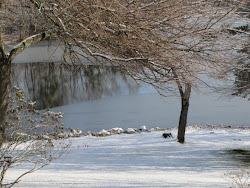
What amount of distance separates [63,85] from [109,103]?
5.35 meters

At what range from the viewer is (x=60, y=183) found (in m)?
6.56

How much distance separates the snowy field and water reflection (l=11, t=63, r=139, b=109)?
959cm

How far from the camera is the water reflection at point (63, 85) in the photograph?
23875mm

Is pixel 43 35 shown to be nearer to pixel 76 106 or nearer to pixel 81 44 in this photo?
pixel 81 44

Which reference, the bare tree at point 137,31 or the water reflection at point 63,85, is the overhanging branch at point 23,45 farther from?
the water reflection at point 63,85

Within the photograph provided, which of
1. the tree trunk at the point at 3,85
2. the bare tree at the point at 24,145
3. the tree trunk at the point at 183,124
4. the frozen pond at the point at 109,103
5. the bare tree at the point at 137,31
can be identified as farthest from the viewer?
the frozen pond at the point at 109,103

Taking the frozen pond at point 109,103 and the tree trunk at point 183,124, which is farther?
the frozen pond at point 109,103

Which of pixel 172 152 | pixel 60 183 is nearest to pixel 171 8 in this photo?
pixel 60 183

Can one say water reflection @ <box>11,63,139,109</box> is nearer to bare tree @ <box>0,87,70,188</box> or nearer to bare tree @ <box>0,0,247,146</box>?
bare tree @ <box>0,87,70,188</box>

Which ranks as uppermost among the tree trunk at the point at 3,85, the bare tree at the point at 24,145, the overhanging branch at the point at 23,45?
the overhanging branch at the point at 23,45

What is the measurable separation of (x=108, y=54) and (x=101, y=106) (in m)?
16.3

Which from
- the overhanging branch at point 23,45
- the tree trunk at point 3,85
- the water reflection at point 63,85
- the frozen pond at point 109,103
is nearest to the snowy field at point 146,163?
the tree trunk at point 3,85

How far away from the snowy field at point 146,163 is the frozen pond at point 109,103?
13.2 feet

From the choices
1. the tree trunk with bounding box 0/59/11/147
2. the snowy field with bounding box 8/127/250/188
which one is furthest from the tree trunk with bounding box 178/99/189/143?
the tree trunk with bounding box 0/59/11/147
